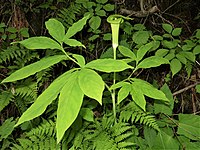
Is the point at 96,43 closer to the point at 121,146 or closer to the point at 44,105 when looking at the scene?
the point at 121,146

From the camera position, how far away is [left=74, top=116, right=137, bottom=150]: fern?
4.14ft

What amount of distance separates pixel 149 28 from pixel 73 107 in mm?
1794

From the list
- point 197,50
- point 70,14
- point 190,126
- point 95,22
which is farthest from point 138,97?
point 70,14

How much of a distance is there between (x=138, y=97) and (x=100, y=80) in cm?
32

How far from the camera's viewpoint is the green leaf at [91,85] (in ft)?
2.47

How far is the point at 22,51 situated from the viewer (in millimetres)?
2072

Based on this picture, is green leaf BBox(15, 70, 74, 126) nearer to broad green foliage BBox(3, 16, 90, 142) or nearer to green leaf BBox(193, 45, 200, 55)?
broad green foliage BBox(3, 16, 90, 142)

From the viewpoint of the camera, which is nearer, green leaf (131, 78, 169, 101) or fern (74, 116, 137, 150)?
green leaf (131, 78, 169, 101)

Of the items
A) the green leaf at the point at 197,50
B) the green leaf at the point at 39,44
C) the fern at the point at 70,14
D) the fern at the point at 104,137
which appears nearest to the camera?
the green leaf at the point at 39,44

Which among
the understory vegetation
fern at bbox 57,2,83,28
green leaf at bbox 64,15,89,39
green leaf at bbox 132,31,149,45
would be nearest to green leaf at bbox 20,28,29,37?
the understory vegetation

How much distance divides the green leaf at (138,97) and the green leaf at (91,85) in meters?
0.29

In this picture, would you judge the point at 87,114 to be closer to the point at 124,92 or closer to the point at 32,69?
the point at 124,92

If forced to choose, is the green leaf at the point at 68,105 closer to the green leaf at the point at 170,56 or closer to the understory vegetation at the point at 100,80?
the understory vegetation at the point at 100,80

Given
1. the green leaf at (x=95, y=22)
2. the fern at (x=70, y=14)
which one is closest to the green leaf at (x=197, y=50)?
the green leaf at (x=95, y=22)
